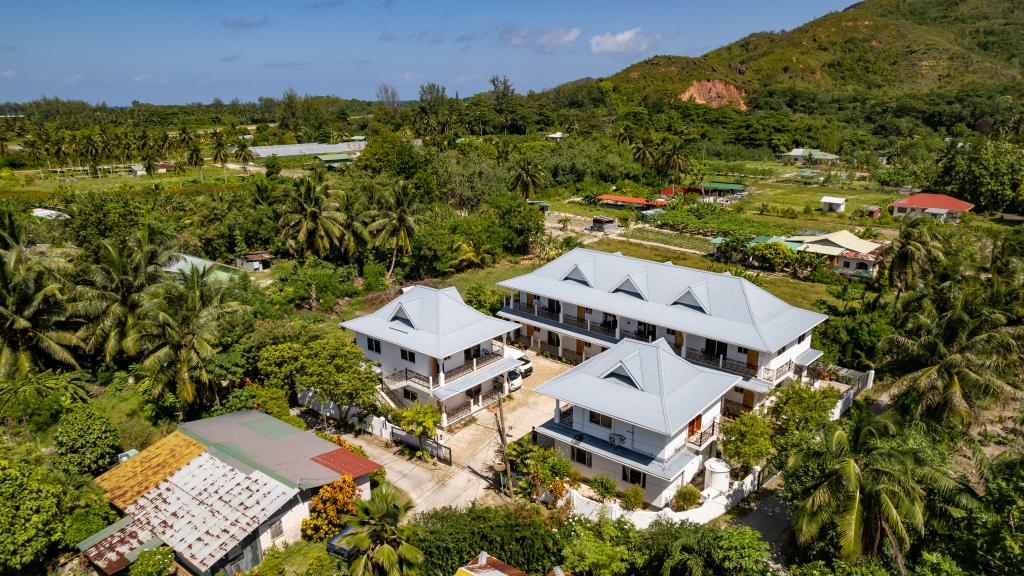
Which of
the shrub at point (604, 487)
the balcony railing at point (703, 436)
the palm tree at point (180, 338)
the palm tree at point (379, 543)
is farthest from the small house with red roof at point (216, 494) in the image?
the balcony railing at point (703, 436)

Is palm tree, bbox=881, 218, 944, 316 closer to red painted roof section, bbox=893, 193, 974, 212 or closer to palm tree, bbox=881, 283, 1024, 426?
palm tree, bbox=881, 283, 1024, 426

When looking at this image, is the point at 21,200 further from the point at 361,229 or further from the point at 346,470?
the point at 346,470

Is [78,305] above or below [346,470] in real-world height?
above

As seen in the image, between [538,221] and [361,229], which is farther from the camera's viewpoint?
[538,221]

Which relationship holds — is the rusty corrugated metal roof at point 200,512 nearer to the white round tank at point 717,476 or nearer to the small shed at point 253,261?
the white round tank at point 717,476

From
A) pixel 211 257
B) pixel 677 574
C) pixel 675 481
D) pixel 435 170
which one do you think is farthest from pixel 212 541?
pixel 435 170

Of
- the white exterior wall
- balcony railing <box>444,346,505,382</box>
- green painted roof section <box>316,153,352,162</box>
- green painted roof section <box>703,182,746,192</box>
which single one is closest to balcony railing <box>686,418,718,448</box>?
balcony railing <box>444,346,505,382</box>

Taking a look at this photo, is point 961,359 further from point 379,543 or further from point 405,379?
point 405,379
